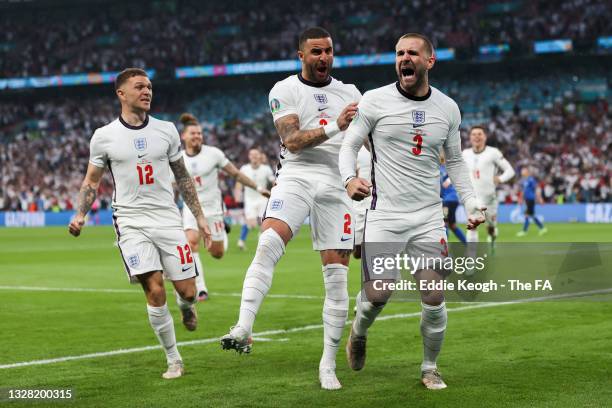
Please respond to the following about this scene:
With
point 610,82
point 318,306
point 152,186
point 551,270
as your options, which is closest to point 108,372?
point 152,186

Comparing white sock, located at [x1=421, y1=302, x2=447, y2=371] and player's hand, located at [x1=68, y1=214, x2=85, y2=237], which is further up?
player's hand, located at [x1=68, y1=214, x2=85, y2=237]

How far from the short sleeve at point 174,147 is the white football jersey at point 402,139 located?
71.0 inches

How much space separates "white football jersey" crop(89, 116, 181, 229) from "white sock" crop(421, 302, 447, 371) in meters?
2.26

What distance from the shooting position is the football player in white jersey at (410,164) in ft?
21.3

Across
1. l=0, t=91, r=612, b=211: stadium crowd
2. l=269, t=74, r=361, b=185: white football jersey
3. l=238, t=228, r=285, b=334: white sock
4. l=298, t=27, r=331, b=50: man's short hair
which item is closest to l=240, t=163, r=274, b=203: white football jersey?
l=269, t=74, r=361, b=185: white football jersey

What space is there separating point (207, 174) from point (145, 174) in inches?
232

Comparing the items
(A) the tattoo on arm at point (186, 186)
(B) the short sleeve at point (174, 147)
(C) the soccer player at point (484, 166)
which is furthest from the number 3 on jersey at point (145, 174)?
(C) the soccer player at point (484, 166)

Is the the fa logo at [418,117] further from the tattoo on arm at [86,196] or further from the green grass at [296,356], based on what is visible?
the tattoo on arm at [86,196]

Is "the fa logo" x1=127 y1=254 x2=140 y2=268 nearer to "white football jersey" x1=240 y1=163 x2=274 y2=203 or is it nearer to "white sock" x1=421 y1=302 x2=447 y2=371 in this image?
"white sock" x1=421 y1=302 x2=447 y2=371

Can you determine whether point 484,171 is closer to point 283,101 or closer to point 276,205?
point 283,101

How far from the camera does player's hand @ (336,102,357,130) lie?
6.45m

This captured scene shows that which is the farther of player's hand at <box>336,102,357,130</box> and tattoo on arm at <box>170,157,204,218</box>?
tattoo on arm at <box>170,157,204,218</box>

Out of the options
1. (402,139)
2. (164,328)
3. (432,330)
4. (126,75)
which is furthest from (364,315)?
(126,75)

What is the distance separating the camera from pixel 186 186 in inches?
319
